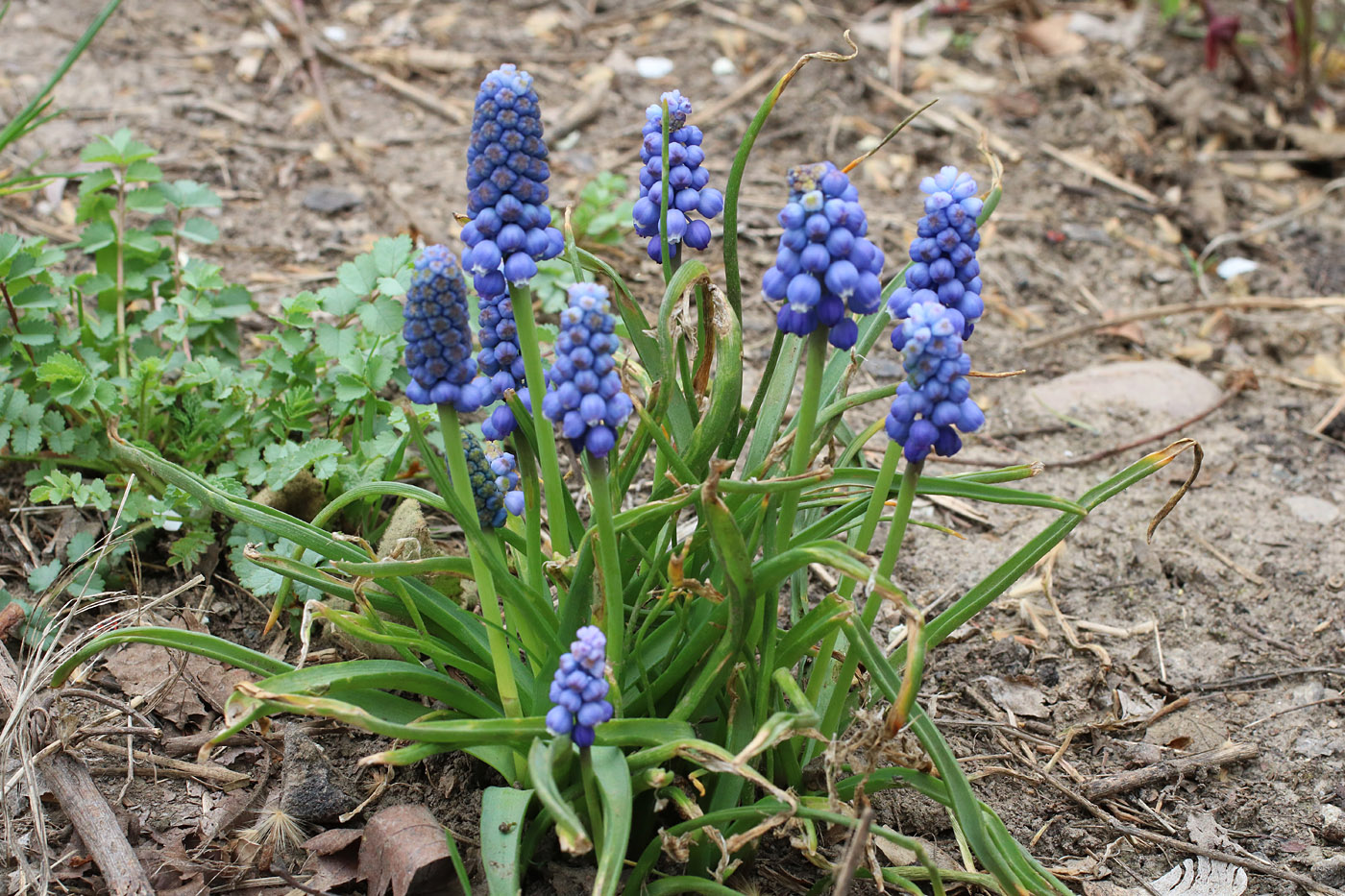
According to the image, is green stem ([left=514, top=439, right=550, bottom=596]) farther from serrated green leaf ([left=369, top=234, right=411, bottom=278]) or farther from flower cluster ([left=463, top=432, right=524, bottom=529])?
serrated green leaf ([left=369, top=234, right=411, bottom=278])

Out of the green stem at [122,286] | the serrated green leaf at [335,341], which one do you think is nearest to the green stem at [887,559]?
the serrated green leaf at [335,341]

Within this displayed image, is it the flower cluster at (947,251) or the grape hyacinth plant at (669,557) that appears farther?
the flower cluster at (947,251)

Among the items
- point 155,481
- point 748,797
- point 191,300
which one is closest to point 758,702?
point 748,797

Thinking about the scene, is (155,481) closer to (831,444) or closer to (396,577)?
(396,577)

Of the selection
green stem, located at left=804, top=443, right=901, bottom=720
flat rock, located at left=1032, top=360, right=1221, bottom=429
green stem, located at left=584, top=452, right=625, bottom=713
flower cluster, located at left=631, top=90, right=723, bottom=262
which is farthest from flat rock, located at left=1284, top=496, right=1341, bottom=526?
green stem, located at left=584, top=452, right=625, bottom=713

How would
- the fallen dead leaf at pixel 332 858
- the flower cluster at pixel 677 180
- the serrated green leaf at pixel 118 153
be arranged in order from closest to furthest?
the flower cluster at pixel 677 180, the fallen dead leaf at pixel 332 858, the serrated green leaf at pixel 118 153

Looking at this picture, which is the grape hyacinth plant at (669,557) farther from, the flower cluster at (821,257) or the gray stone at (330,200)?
the gray stone at (330,200)

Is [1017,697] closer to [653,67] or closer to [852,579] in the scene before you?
[852,579]

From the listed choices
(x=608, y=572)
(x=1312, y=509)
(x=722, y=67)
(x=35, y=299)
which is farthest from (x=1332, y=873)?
(x=722, y=67)

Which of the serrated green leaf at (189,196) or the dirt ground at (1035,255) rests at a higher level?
the serrated green leaf at (189,196)
